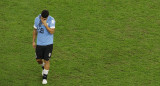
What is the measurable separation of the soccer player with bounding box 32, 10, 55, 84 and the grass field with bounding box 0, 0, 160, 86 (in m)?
0.69

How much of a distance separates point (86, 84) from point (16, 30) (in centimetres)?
394

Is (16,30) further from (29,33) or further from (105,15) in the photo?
(105,15)

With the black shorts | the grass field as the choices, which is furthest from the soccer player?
the grass field

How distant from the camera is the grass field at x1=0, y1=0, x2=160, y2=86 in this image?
10.6m

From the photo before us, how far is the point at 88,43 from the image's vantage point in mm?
12305

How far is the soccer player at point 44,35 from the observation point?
966 cm

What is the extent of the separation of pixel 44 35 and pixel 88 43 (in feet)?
9.07

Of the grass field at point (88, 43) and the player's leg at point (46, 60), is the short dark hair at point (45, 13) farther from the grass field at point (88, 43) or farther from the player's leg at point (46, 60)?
the grass field at point (88, 43)

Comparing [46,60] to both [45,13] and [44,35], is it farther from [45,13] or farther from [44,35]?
[45,13]

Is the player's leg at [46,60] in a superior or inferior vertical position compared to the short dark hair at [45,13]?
inferior

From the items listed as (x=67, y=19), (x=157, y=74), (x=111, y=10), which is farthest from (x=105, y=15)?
(x=157, y=74)

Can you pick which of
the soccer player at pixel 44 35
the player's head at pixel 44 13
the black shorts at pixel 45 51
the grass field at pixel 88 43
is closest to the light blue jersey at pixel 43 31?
the soccer player at pixel 44 35

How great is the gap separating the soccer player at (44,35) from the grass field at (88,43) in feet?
2.25

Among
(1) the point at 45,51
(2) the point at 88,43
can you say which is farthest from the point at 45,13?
(2) the point at 88,43
